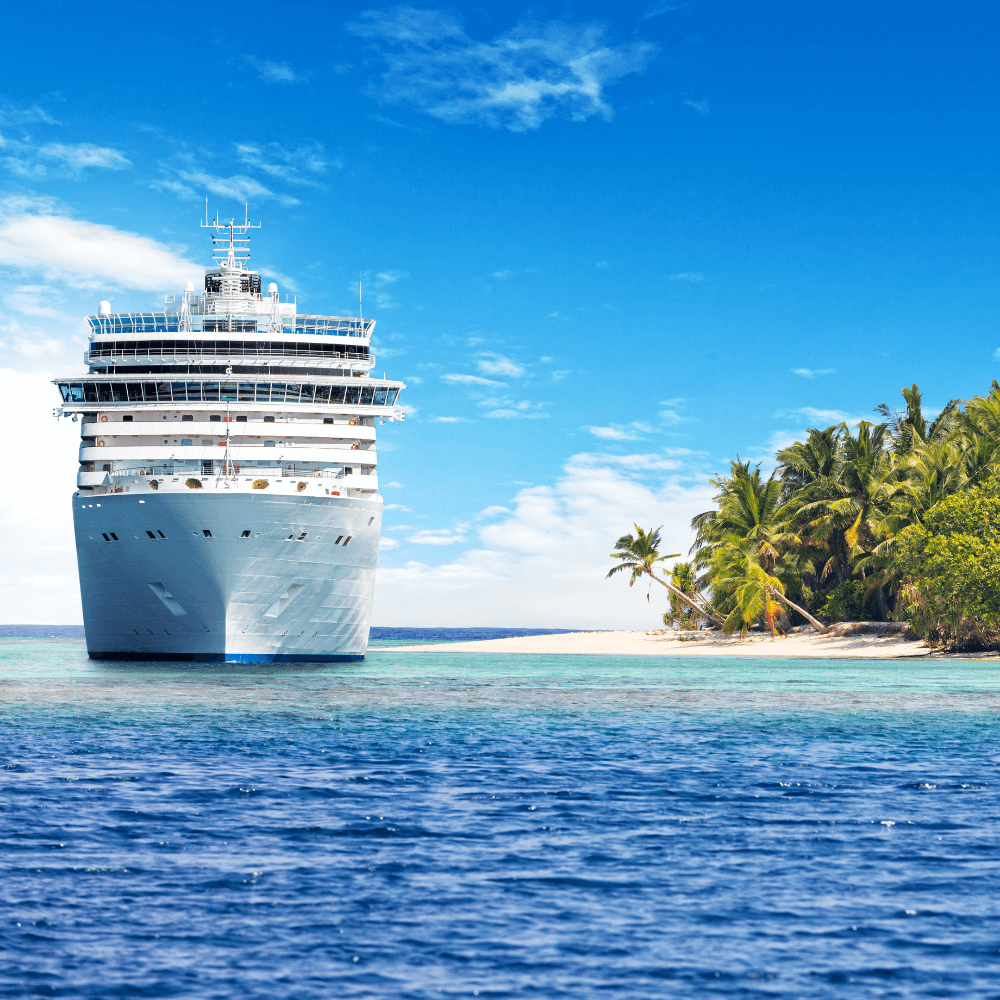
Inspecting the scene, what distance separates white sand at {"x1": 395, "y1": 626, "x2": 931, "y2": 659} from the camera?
201 feet

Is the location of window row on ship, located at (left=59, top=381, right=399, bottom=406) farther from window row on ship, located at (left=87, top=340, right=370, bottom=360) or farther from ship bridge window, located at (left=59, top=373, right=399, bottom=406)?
window row on ship, located at (left=87, top=340, right=370, bottom=360)

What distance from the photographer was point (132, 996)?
7285mm

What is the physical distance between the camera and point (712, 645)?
236 feet

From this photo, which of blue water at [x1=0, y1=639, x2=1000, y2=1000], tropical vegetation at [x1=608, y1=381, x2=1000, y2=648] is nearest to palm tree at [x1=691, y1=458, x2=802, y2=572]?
tropical vegetation at [x1=608, y1=381, x2=1000, y2=648]

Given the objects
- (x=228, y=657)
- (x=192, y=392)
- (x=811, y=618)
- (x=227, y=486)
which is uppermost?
(x=192, y=392)

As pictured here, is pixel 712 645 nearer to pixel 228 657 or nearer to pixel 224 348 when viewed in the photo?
pixel 228 657

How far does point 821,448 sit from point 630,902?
205ft

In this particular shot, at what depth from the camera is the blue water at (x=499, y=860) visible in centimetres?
775

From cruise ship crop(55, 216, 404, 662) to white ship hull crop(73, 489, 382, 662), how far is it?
2.3 inches

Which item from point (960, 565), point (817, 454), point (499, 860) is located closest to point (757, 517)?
point (817, 454)

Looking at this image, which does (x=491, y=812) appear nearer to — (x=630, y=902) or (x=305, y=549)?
(x=630, y=902)

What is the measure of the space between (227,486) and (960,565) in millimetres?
32901

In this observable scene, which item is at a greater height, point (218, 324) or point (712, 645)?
point (218, 324)

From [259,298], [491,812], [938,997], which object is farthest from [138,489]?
[938,997]
